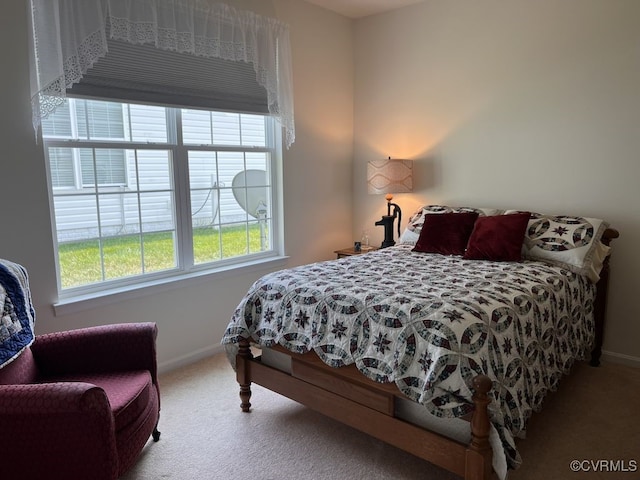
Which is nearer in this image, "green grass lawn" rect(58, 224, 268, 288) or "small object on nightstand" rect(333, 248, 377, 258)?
"green grass lawn" rect(58, 224, 268, 288)

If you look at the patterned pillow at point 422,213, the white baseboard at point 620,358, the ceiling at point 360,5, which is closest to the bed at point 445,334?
the white baseboard at point 620,358

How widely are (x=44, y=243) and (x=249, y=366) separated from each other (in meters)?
1.33

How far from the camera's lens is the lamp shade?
12.6 feet

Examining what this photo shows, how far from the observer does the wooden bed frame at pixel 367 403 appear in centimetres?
171

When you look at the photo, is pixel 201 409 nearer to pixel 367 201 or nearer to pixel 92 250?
pixel 92 250

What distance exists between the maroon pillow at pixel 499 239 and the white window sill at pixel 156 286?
160 cm

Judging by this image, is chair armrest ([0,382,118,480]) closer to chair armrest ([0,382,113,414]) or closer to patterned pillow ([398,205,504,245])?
chair armrest ([0,382,113,414])

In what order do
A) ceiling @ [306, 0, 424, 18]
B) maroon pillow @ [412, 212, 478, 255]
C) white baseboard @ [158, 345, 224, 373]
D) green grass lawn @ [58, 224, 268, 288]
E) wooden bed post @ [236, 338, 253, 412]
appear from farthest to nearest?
ceiling @ [306, 0, 424, 18]
maroon pillow @ [412, 212, 478, 255]
white baseboard @ [158, 345, 224, 373]
green grass lawn @ [58, 224, 268, 288]
wooden bed post @ [236, 338, 253, 412]

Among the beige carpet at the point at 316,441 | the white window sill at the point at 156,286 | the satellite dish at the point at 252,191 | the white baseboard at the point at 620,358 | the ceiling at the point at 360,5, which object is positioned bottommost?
the beige carpet at the point at 316,441

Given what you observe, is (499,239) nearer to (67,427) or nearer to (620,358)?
(620,358)

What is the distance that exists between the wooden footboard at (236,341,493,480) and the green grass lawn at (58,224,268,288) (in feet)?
3.38

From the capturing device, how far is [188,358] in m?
3.28

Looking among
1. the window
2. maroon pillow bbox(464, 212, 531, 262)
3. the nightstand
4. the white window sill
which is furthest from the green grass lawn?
maroon pillow bbox(464, 212, 531, 262)

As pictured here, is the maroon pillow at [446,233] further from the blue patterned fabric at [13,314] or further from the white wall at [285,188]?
the blue patterned fabric at [13,314]
